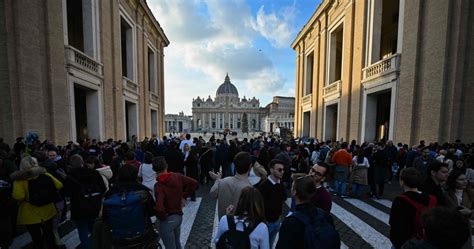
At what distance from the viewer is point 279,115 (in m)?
86.9

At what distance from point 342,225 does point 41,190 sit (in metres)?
5.98

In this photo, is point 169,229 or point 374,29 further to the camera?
point 374,29

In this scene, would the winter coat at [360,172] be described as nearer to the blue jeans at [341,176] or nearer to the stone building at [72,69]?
the blue jeans at [341,176]

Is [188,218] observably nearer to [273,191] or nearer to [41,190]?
[41,190]

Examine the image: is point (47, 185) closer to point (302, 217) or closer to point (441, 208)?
point (302, 217)

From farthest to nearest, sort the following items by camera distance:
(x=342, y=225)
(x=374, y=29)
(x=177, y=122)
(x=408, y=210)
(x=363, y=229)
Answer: (x=177, y=122), (x=374, y=29), (x=342, y=225), (x=363, y=229), (x=408, y=210)

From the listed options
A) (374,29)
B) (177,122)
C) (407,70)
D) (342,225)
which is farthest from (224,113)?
(342,225)

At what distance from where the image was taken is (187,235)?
4543 mm

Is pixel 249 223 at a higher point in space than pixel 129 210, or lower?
higher

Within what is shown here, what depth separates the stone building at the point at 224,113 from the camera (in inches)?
4675

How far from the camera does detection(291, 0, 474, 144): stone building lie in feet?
29.1

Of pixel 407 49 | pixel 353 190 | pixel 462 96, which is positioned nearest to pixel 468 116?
pixel 462 96

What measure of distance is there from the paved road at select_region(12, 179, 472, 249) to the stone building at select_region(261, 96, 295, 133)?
5333 cm

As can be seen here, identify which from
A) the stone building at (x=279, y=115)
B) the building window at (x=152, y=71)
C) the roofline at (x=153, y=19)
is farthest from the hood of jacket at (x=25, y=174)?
the stone building at (x=279, y=115)
